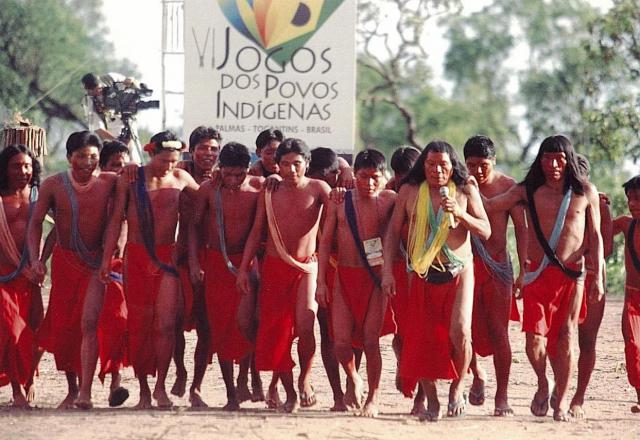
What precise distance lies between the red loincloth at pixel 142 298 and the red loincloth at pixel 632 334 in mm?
3058

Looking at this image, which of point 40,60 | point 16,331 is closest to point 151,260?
point 16,331

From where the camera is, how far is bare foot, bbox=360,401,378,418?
930cm

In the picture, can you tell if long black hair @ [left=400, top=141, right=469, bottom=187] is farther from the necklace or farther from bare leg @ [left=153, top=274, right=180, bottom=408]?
the necklace

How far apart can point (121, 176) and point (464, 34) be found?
120 ft

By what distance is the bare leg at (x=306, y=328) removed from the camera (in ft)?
31.4

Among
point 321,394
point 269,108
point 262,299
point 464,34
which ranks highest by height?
point 464,34

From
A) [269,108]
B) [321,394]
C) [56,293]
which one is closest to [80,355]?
[56,293]

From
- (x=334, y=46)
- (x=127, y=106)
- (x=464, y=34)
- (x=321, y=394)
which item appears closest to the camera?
(x=321, y=394)

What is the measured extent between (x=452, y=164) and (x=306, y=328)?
56.2 inches

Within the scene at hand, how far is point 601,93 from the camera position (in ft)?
97.9

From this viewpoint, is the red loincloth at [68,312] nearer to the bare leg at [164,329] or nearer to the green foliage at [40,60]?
the bare leg at [164,329]

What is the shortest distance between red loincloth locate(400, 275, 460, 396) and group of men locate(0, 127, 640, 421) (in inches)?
0.5

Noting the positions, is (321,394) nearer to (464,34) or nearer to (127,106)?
(127,106)

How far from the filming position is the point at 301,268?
9672 mm
